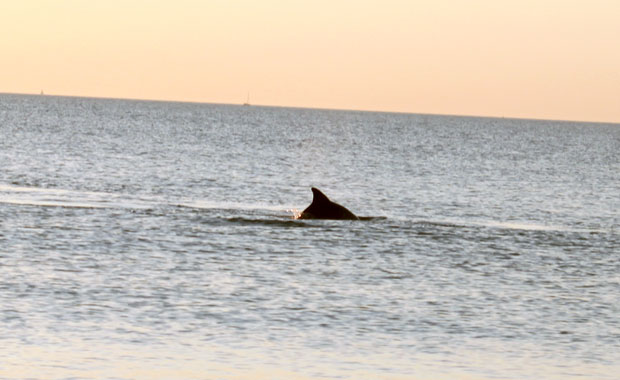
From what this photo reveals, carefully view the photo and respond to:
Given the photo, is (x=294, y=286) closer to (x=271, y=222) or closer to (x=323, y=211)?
(x=271, y=222)

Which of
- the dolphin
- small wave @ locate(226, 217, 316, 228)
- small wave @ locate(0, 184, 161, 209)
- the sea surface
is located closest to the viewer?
the sea surface

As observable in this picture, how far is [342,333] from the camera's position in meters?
20.3

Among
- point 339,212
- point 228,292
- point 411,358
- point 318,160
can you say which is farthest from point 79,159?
point 411,358

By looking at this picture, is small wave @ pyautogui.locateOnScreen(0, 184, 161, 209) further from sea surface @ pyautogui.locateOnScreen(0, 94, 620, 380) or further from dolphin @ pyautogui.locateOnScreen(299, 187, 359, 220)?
dolphin @ pyautogui.locateOnScreen(299, 187, 359, 220)

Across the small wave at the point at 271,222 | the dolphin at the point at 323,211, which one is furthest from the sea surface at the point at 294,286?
the dolphin at the point at 323,211

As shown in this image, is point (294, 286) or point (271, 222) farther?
point (271, 222)

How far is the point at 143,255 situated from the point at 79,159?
49.7 m

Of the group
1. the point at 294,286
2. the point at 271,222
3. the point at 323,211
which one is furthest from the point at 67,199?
the point at 294,286

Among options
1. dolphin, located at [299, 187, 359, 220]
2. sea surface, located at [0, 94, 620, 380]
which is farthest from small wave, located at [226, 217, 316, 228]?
dolphin, located at [299, 187, 359, 220]

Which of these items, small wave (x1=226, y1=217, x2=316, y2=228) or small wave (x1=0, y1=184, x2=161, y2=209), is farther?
small wave (x1=0, y1=184, x2=161, y2=209)

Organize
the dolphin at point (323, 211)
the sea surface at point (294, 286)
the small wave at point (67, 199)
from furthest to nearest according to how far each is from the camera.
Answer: the small wave at point (67, 199), the dolphin at point (323, 211), the sea surface at point (294, 286)

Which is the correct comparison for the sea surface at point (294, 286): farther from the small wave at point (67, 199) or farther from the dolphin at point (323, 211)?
the dolphin at point (323, 211)

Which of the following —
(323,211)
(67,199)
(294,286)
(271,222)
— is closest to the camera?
(294,286)

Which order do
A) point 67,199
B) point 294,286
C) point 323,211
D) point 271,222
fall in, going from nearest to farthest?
1. point 294,286
2. point 271,222
3. point 323,211
4. point 67,199
